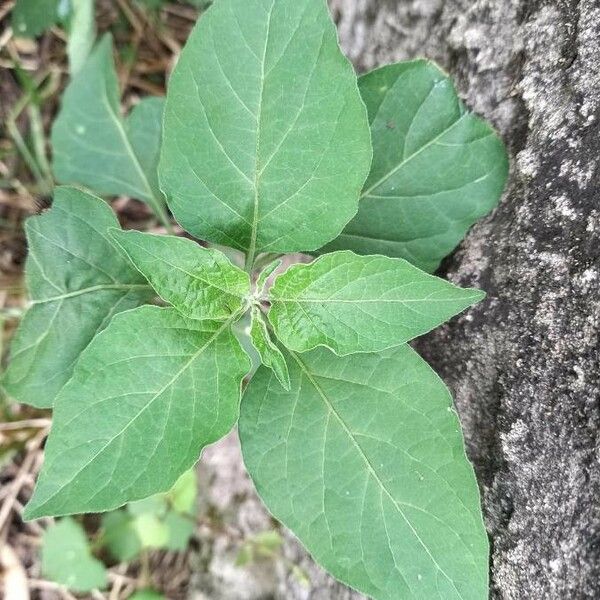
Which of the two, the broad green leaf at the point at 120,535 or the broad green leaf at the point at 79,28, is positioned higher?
the broad green leaf at the point at 79,28

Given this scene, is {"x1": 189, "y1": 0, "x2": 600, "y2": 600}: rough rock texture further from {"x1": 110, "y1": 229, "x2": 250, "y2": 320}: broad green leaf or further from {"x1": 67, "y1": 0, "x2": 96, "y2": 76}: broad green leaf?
{"x1": 67, "y1": 0, "x2": 96, "y2": 76}: broad green leaf

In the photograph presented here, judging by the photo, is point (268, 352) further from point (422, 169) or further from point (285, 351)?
point (422, 169)

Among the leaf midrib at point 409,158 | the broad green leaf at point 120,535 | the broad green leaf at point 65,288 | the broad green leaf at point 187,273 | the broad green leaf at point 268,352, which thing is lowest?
the broad green leaf at point 120,535

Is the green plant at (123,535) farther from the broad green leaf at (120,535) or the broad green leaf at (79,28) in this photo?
the broad green leaf at (79,28)

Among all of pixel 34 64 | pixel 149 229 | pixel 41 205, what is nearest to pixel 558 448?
pixel 41 205

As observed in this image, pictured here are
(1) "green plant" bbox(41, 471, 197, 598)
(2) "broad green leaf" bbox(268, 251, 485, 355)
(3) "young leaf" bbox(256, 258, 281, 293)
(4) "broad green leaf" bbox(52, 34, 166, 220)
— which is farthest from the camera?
(1) "green plant" bbox(41, 471, 197, 598)

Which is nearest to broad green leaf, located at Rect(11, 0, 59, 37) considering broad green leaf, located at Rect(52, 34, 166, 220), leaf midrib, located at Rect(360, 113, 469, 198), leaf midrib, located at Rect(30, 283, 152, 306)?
broad green leaf, located at Rect(52, 34, 166, 220)

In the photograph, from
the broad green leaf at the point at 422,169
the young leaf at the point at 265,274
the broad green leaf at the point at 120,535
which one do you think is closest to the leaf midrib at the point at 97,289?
the young leaf at the point at 265,274
